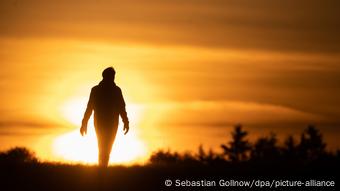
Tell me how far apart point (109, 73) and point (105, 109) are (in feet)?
3.01

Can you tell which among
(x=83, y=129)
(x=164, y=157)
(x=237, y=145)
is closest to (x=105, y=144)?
(x=83, y=129)

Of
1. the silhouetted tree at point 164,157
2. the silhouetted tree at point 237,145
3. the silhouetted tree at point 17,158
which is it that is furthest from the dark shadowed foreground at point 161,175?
the silhouetted tree at point 237,145

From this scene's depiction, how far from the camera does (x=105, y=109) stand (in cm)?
2722

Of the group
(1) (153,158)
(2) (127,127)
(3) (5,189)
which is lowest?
(3) (5,189)

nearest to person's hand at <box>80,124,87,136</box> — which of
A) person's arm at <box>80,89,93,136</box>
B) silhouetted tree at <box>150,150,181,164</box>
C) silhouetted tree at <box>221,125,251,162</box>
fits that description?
person's arm at <box>80,89,93,136</box>

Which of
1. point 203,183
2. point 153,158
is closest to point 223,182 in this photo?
point 203,183

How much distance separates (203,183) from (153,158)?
Answer: 66.3 ft

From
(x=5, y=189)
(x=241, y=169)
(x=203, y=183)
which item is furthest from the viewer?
(x=241, y=169)

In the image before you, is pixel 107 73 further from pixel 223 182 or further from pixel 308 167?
pixel 308 167

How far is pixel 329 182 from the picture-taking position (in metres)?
27.2

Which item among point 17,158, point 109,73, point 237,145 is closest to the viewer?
point 109,73

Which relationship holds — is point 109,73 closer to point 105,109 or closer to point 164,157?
point 105,109

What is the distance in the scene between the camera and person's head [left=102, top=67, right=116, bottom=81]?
27.2 m

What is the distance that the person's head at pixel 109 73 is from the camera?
89.2 feet
